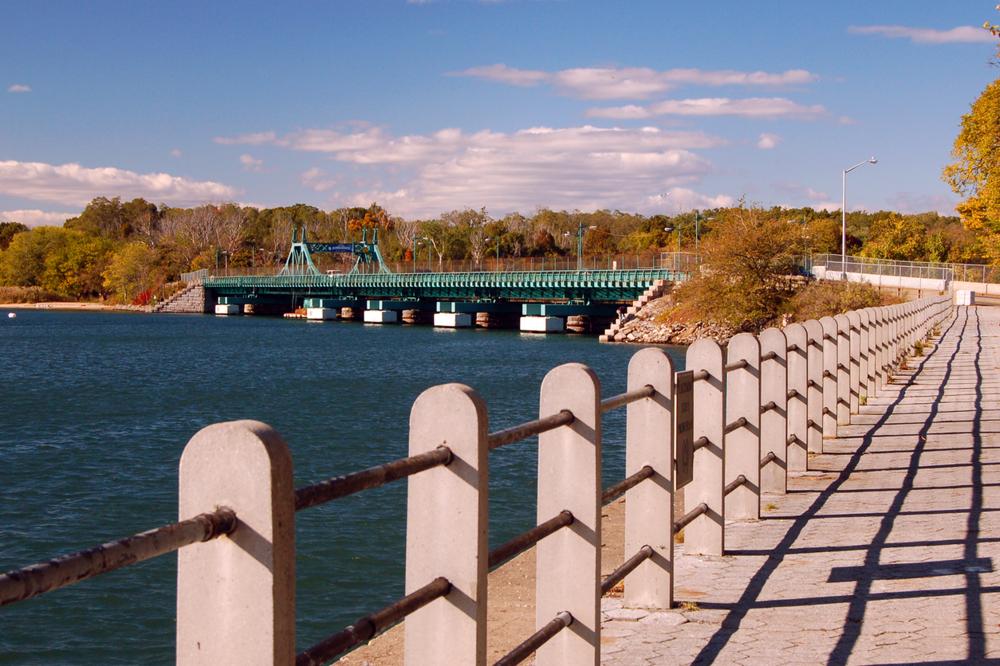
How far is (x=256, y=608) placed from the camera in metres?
2.91

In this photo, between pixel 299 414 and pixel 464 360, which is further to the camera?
pixel 464 360

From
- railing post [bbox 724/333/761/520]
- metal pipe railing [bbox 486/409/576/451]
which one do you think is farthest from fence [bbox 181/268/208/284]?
metal pipe railing [bbox 486/409/576/451]

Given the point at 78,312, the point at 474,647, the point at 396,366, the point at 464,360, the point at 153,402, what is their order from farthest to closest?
1. the point at 78,312
2. the point at 464,360
3. the point at 396,366
4. the point at 153,402
5. the point at 474,647

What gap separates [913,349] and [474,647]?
29202mm

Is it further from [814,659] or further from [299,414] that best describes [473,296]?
[814,659]

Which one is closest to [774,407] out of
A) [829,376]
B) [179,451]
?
[829,376]

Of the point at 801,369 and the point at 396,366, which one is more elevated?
the point at 801,369

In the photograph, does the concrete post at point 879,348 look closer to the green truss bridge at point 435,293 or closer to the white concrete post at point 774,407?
the white concrete post at point 774,407

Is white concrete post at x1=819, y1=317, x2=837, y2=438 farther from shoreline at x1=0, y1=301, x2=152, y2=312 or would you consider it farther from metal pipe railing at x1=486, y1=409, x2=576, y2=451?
shoreline at x1=0, y1=301, x2=152, y2=312

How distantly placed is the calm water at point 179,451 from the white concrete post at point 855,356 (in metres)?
5.59

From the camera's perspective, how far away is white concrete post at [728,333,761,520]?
9.34 m

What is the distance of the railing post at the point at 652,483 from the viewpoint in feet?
22.6

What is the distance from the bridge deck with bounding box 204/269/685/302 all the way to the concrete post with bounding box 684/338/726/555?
88.8m

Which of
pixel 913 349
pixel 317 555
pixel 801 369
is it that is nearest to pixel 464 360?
pixel 913 349
